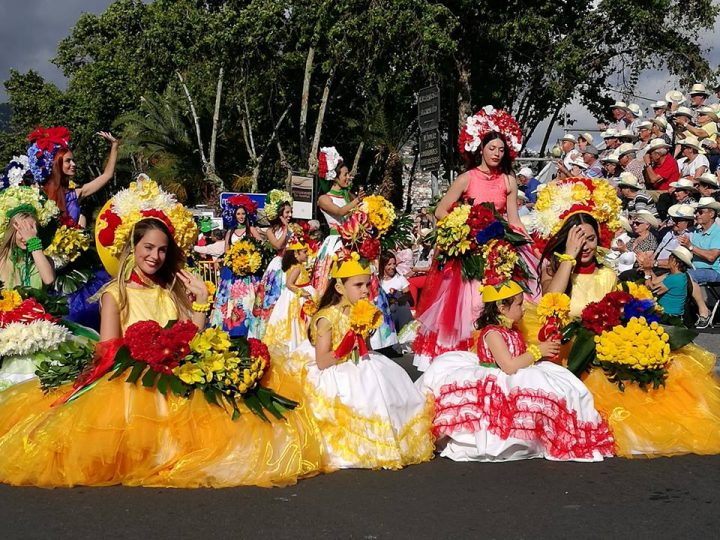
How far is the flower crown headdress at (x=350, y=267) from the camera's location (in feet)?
19.2

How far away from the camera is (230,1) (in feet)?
92.3

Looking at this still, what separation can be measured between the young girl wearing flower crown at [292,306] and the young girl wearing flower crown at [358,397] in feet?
14.1

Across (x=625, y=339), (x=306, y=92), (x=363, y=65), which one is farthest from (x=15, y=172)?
(x=306, y=92)

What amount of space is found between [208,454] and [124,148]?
32397mm

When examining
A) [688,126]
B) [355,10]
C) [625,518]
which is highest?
Answer: [355,10]

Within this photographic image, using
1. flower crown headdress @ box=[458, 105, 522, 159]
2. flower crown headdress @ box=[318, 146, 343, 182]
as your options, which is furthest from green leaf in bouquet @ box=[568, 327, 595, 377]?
flower crown headdress @ box=[318, 146, 343, 182]

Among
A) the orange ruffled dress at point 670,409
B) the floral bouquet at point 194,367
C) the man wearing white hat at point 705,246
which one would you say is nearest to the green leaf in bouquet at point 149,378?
the floral bouquet at point 194,367

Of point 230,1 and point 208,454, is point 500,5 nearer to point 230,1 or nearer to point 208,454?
point 230,1

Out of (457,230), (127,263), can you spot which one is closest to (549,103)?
(457,230)

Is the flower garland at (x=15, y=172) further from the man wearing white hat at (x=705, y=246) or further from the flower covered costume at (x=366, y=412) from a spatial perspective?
the man wearing white hat at (x=705, y=246)

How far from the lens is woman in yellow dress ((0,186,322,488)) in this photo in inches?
191

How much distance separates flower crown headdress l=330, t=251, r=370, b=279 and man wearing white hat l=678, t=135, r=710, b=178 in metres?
7.82

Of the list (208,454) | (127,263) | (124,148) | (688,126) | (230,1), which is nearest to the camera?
(208,454)

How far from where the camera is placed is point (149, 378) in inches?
200
